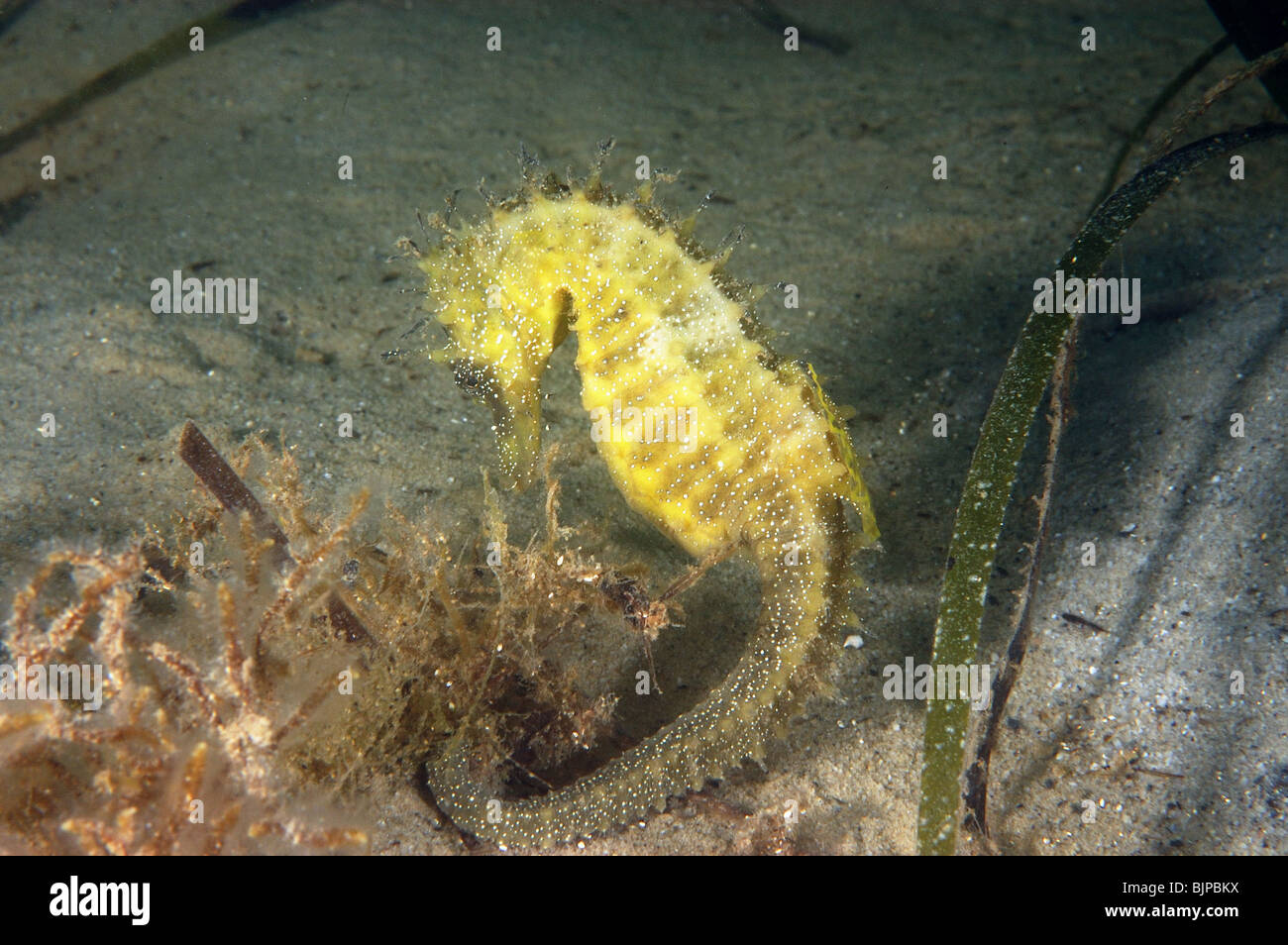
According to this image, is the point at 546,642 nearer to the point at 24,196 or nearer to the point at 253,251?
the point at 253,251

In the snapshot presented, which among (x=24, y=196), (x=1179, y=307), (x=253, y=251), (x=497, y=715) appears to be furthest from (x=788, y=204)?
(x=24, y=196)

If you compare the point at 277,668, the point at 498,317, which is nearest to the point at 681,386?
the point at 498,317

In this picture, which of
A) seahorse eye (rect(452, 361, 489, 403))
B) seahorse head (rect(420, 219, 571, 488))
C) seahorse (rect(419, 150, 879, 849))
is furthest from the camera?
seahorse eye (rect(452, 361, 489, 403))

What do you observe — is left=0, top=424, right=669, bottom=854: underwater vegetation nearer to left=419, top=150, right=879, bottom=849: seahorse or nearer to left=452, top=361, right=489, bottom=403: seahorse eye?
left=419, top=150, right=879, bottom=849: seahorse

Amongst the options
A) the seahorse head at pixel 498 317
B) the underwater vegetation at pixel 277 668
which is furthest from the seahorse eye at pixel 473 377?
the underwater vegetation at pixel 277 668

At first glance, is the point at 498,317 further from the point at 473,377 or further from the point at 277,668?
the point at 277,668

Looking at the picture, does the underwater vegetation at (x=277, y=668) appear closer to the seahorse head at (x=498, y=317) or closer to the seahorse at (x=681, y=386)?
the seahorse at (x=681, y=386)

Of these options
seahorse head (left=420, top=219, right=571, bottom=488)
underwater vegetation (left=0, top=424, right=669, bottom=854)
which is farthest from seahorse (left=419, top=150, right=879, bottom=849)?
underwater vegetation (left=0, top=424, right=669, bottom=854)
